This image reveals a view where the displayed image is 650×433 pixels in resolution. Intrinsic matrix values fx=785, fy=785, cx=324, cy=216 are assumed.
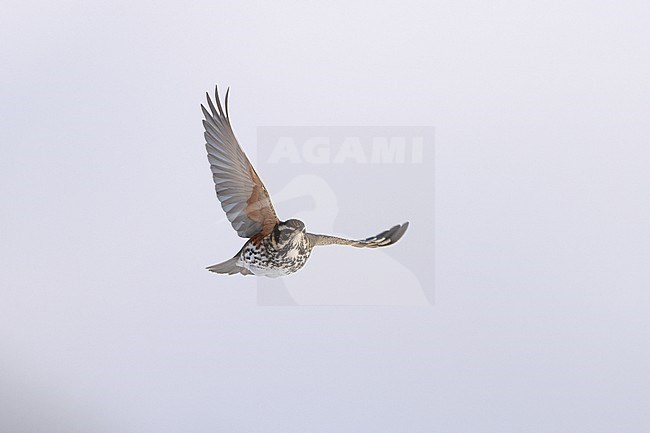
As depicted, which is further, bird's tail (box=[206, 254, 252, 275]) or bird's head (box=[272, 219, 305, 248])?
bird's tail (box=[206, 254, 252, 275])

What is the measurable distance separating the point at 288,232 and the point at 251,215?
0.30 ft

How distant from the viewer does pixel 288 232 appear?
3.38 ft

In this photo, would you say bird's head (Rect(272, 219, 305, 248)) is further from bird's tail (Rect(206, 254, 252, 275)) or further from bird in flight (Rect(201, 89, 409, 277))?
bird's tail (Rect(206, 254, 252, 275))

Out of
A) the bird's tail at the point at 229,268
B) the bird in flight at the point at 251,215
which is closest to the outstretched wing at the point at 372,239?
the bird in flight at the point at 251,215

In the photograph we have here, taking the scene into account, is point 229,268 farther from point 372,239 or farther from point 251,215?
point 372,239

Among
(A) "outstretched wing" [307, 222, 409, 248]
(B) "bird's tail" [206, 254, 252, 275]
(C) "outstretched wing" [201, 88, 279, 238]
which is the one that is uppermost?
(C) "outstretched wing" [201, 88, 279, 238]

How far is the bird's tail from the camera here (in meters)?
1.14

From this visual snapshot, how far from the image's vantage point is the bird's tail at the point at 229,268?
1144 millimetres

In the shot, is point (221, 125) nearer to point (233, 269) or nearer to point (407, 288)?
point (233, 269)

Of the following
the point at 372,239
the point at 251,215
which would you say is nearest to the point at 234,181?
→ the point at 251,215

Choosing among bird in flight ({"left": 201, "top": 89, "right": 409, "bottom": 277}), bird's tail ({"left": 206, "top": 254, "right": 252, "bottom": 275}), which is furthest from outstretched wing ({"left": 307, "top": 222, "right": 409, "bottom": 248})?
bird's tail ({"left": 206, "top": 254, "right": 252, "bottom": 275})

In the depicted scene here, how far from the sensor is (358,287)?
144 centimetres

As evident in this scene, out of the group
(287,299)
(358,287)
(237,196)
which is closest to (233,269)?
(237,196)

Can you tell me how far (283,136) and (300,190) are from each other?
106mm
